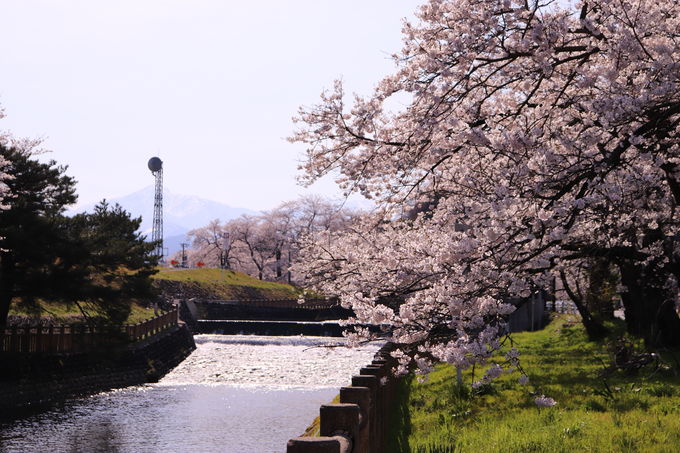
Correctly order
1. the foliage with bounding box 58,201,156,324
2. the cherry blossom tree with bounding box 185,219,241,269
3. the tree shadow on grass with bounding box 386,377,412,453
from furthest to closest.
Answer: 1. the cherry blossom tree with bounding box 185,219,241,269
2. the foliage with bounding box 58,201,156,324
3. the tree shadow on grass with bounding box 386,377,412,453

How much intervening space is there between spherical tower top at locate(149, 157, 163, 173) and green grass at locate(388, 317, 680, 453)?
8635 cm

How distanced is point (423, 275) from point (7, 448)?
12.6 meters

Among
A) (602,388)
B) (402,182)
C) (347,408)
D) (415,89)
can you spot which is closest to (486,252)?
(415,89)

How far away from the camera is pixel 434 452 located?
8227 millimetres

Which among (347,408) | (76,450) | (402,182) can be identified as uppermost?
(402,182)

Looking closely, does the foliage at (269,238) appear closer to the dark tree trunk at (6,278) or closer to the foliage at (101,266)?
the foliage at (101,266)

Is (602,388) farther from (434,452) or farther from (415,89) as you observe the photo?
(415,89)

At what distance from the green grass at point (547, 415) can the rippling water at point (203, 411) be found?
2.26 m

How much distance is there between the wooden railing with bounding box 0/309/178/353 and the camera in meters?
22.2

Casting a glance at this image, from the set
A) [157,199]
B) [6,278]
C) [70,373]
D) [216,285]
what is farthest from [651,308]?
[157,199]

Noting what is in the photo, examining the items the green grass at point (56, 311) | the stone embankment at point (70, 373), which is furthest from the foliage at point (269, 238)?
the stone embankment at point (70, 373)

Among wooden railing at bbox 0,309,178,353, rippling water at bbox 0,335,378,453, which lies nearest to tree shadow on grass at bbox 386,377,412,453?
rippling water at bbox 0,335,378,453

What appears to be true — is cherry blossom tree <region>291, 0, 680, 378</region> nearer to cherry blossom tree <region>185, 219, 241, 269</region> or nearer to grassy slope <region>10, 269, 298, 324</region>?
grassy slope <region>10, 269, 298, 324</region>

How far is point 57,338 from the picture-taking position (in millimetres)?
23844
